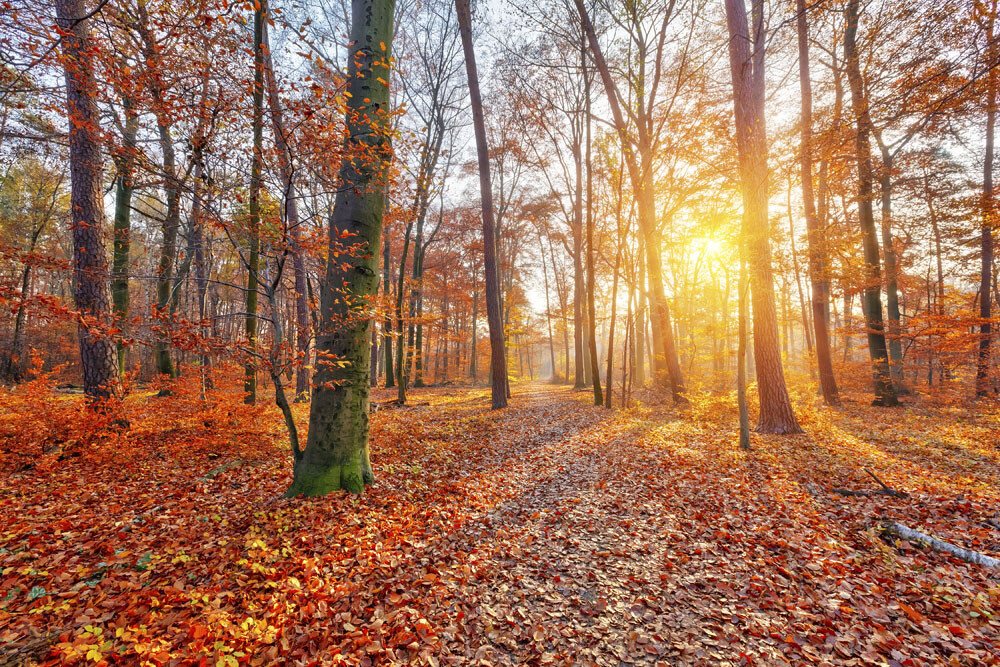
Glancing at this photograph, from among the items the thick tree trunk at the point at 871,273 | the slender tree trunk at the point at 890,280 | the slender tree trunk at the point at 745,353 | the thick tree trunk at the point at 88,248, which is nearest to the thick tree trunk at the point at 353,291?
the thick tree trunk at the point at 88,248

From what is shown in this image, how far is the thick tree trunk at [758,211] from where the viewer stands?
7582 mm

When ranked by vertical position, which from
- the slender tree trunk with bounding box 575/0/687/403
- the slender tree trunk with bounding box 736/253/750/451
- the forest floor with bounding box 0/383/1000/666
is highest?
the slender tree trunk with bounding box 575/0/687/403

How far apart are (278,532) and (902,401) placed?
17.4 meters

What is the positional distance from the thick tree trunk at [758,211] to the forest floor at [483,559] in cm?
168

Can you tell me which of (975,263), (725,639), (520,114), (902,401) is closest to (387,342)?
(520,114)

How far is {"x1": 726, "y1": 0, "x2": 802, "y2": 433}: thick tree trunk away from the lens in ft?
24.9

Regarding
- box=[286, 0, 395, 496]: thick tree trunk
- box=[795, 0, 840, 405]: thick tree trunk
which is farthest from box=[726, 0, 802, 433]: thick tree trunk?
box=[286, 0, 395, 496]: thick tree trunk

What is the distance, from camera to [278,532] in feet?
12.5

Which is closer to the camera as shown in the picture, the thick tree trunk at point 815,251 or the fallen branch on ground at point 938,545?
the fallen branch on ground at point 938,545

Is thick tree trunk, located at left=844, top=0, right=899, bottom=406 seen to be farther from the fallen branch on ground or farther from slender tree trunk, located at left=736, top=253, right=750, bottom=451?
the fallen branch on ground

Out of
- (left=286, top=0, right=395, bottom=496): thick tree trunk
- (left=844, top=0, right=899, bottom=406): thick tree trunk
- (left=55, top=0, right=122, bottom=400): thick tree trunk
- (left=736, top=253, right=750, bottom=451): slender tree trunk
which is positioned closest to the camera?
(left=286, top=0, right=395, bottom=496): thick tree trunk

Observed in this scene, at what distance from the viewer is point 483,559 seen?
3.88 m

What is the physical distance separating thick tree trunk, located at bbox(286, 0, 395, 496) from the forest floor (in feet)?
1.76

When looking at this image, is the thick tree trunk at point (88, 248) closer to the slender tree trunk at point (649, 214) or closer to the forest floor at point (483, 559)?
the forest floor at point (483, 559)
